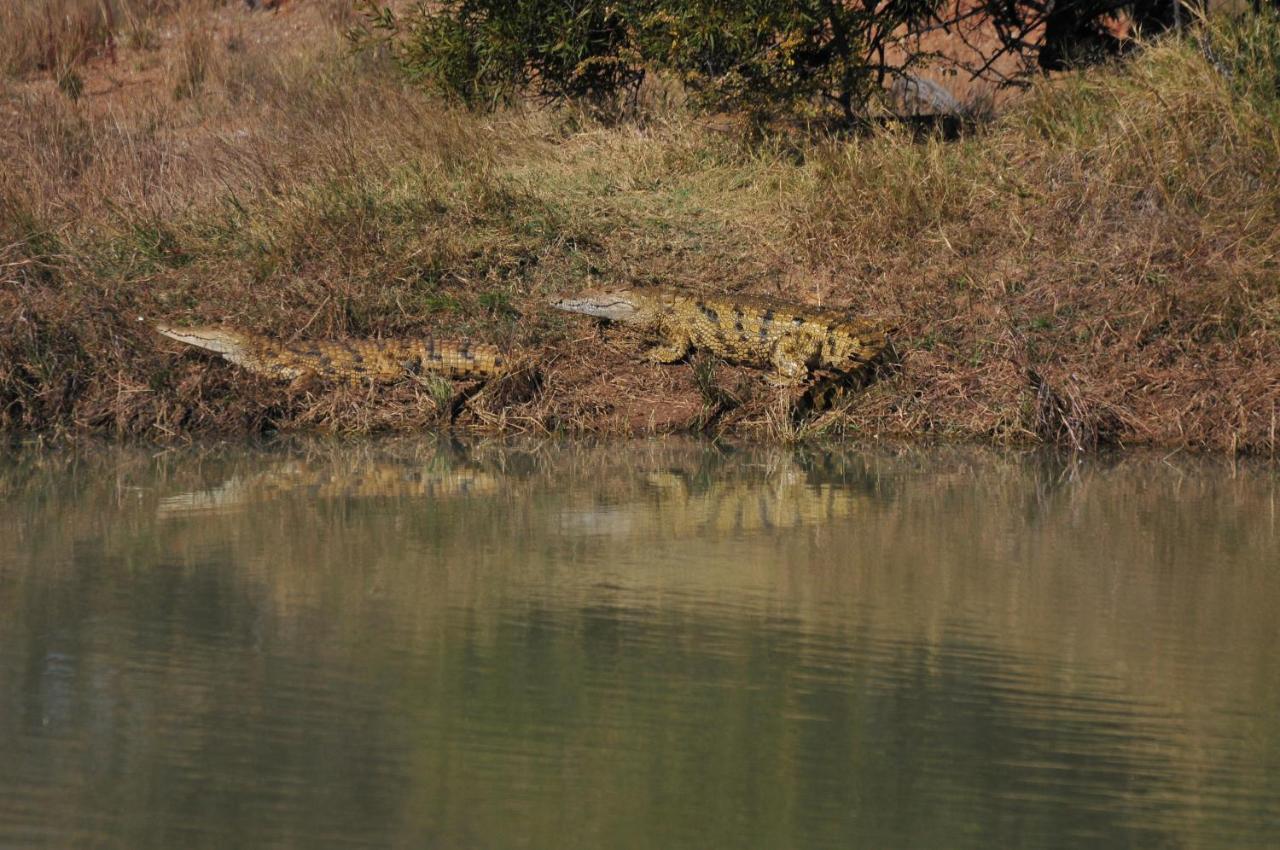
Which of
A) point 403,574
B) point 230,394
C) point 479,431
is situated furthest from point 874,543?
point 230,394

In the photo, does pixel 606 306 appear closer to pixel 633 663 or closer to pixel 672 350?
pixel 672 350

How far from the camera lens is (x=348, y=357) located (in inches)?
385

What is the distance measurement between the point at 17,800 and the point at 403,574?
2.33 m

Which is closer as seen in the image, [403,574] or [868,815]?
[868,815]

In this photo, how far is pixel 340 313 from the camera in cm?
1017

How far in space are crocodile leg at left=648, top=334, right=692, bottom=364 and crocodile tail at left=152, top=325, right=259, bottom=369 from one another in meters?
2.40

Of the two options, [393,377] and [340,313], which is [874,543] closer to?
[393,377]

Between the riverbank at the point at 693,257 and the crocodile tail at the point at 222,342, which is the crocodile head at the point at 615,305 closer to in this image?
the riverbank at the point at 693,257

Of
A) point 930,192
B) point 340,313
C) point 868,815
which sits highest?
point 930,192

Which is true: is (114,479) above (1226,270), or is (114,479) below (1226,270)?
below

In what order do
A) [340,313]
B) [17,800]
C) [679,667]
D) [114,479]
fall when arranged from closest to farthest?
[17,800], [679,667], [114,479], [340,313]

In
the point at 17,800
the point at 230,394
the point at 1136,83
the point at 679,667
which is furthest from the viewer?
the point at 1136,83

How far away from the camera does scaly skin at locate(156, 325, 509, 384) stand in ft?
31.9

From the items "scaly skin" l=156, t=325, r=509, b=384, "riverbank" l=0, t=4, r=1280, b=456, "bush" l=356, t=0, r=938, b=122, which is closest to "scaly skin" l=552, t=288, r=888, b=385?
"riverbank" l=0, t=4, r=1280, b=456
